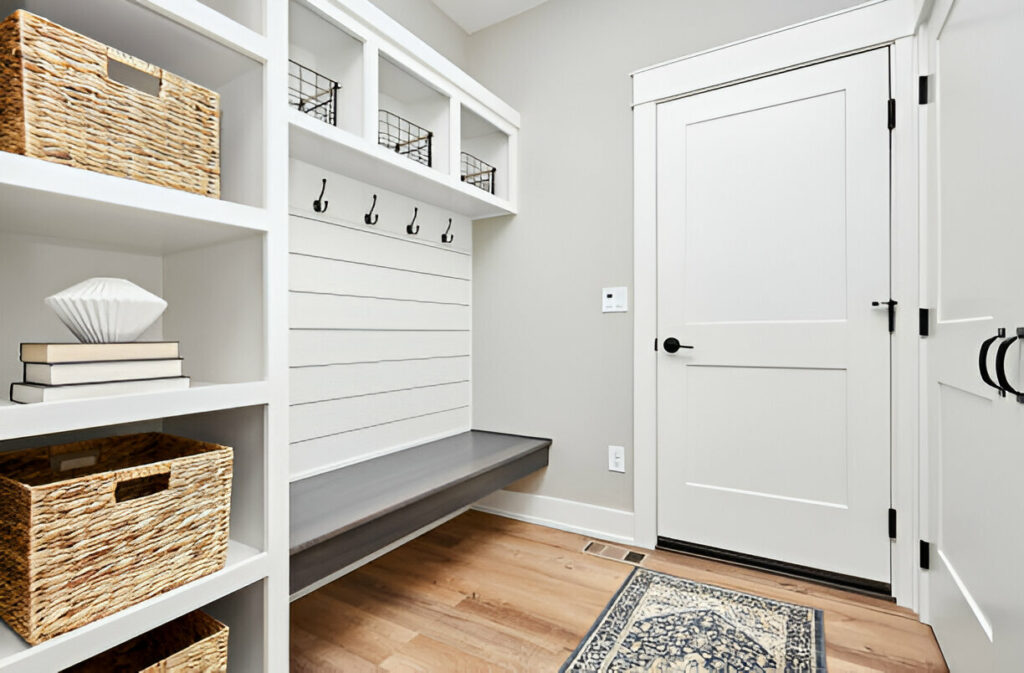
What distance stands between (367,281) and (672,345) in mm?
1302

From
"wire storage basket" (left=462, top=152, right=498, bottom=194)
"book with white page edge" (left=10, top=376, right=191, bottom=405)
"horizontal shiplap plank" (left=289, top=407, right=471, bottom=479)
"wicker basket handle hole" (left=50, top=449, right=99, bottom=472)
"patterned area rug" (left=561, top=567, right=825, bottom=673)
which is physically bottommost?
"patterned area rug" (left=561, top=567, right=825, bottom=673)

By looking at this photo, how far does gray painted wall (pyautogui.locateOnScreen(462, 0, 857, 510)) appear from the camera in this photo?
2.38 m

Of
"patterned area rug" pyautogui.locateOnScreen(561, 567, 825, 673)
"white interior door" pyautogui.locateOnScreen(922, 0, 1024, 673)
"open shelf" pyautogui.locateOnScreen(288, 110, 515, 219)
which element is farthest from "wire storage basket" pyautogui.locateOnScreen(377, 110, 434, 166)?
"patterned area rug" pyautogui.locateOnScreen(561, 567, 825, 673)

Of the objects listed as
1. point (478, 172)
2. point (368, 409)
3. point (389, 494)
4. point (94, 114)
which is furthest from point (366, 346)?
point (94, 114)

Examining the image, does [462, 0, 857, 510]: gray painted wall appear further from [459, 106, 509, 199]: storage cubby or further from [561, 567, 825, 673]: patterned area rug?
[561, 567, 825, 673]: patterned area rug

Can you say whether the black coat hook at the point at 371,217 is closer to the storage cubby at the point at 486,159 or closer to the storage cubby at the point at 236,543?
the storage cubby at the point at 486,159

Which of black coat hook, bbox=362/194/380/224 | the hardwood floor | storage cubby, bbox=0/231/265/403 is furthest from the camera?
black coat hook, bbox=362/194/380/224

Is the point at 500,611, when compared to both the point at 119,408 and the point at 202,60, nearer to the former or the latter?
the point at 119,408

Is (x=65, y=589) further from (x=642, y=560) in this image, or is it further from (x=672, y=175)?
(x=672, y=175)

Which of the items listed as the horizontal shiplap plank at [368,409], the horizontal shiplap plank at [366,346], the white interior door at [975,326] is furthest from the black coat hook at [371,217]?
the white interior door at [975,326]

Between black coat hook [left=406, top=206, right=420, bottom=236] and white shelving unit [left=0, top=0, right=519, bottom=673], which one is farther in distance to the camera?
black coat hook [left=406, top=206, right=420, bottom=236]

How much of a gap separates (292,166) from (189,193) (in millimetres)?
823

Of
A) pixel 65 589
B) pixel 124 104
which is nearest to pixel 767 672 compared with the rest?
pixel 65 589

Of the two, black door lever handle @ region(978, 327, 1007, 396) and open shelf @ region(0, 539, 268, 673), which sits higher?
black door lever handle @ region(978, 327, 1007, 396)
